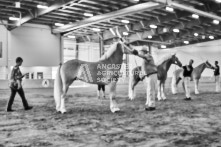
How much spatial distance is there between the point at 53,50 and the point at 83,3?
855cm

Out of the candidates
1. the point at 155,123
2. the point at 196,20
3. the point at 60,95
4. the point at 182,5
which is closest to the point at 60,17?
the point at 182,5

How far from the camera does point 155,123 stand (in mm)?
5148

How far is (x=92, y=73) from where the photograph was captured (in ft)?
21.8

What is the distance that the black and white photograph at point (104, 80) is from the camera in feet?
14.1

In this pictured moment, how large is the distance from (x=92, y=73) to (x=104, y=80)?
0.39m

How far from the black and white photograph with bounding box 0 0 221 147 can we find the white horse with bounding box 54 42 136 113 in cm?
3

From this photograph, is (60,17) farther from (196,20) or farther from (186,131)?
(186,131)

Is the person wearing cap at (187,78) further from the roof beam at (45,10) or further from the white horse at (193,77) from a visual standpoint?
the roof beam at (45,10)

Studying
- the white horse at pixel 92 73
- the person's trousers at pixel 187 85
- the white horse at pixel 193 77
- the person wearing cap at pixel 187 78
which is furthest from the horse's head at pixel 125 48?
the white horse at pixel 193 77

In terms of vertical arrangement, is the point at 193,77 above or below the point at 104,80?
below

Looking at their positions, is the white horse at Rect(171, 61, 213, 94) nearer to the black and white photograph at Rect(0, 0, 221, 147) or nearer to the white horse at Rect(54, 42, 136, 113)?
the black and white photograph at Rect(0, 0, 221, 147)

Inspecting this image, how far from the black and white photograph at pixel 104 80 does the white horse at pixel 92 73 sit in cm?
3

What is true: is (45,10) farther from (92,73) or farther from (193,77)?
(92,73)

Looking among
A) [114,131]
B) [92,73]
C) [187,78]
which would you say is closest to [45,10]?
[187,78]
